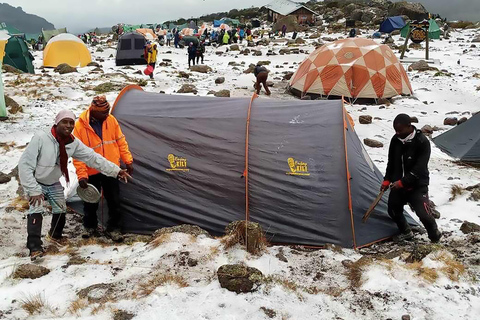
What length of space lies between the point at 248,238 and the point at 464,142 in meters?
6.86

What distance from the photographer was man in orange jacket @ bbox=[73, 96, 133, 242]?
15.0ft

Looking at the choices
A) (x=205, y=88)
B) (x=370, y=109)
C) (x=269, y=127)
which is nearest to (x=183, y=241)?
(x=269, y=127)

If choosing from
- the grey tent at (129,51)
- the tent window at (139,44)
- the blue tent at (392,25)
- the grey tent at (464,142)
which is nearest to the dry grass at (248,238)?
the grey tent at (464,142)

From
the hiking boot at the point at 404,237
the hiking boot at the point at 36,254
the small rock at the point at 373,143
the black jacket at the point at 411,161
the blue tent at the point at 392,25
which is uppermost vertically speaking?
the blue tent at the point at 392,25

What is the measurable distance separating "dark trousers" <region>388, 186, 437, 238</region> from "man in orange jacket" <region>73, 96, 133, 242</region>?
→ 3.47 m

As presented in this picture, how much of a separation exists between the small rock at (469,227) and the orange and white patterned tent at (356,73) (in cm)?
908

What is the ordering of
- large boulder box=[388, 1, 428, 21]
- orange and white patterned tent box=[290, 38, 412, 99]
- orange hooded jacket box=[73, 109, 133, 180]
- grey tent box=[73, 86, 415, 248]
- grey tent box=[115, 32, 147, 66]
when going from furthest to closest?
large boulder box=[388, 1, 428, 21] → grey tent box=[115, 32, 147, 66] → orange and white patterned tent box=[290, 38, 412, 99] → grey tent box=[73, 86, 415, 248] → orange hooded jacket box=[73, 109, 133, 180]

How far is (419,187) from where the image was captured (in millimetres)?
4523

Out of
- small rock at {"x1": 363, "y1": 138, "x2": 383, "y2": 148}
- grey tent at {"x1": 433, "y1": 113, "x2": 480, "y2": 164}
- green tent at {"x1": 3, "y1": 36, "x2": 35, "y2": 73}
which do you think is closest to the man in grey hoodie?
small rock at {"x1": 363, "y1": 138, "x2": 383, "y2": 148}

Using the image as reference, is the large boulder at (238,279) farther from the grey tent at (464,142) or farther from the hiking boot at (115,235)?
the grey tent at (464,142)

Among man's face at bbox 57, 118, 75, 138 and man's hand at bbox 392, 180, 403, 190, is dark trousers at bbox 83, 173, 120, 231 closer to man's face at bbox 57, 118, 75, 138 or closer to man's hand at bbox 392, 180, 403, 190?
man's face at bbox 57, 118, 75, 138

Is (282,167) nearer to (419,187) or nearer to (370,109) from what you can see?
(419,187)

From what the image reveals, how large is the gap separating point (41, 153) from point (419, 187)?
4315mm

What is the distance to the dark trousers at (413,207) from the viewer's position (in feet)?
14.8
